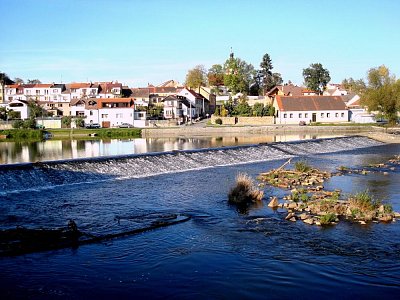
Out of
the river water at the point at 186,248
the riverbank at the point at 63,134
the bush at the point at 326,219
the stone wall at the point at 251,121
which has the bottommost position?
the river water at the point at 186,248

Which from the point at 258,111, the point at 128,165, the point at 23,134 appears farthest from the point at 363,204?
the point at 258,111

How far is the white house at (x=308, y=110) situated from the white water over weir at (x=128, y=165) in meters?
40.3

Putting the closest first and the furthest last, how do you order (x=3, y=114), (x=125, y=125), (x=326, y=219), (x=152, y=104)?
1. (x=326, y=219)
2. (x=125, y=125)
3. (x=3, y=114)
4. (x=152, y=104)

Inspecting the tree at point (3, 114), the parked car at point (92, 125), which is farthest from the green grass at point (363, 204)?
the tree at point (3, 114)

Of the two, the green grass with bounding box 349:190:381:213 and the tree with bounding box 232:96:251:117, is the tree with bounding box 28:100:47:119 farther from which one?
the green grass with bounding box 349:190:381:213

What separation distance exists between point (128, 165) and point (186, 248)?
16128 mm

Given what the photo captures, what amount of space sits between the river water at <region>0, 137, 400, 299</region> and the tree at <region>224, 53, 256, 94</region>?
82.8 metres

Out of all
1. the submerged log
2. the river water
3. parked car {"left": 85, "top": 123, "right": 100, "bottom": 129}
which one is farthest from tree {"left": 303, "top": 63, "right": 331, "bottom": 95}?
the submerged log

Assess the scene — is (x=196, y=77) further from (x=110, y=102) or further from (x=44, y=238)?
(x=44, y=238)

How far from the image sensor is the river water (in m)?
11.1

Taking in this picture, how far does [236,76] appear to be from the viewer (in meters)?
107

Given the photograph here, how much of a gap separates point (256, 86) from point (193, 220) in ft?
362

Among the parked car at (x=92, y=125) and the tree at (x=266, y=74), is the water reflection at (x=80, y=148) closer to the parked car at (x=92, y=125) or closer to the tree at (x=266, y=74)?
the parked car at (x=92, y=125)

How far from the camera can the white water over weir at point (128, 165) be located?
24438 millimetres
